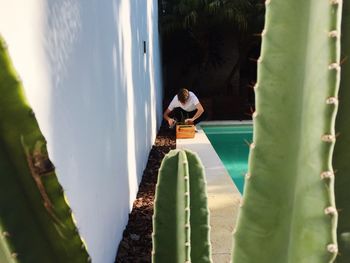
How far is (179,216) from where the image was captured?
5.22ft

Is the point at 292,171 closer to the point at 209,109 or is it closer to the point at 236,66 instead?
the point at 209,109

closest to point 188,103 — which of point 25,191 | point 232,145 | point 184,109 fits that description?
point 184,109

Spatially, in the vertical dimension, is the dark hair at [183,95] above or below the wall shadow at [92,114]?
below

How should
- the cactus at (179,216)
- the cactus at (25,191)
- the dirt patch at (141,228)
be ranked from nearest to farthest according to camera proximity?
the cactus at (25,191) → the cactus at (179,216) → the dirt patch at (141,228)

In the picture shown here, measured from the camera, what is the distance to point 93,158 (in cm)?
312

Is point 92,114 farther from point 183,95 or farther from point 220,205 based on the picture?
point 183,95

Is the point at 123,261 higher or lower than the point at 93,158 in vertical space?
lower

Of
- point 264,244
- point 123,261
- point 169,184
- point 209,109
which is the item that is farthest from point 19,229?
point 209,109

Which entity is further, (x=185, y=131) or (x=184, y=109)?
(x=184, y=109)

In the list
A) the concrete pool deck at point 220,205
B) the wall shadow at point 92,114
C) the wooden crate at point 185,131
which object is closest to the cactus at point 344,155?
the wall shadow at point 92,114

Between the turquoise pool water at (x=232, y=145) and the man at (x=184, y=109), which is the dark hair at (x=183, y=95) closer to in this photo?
the man at (x=184, y=109)

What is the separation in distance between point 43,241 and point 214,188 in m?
5.17

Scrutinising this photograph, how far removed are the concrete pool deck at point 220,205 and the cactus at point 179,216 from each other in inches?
84.4

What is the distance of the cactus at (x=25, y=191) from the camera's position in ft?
2.90
